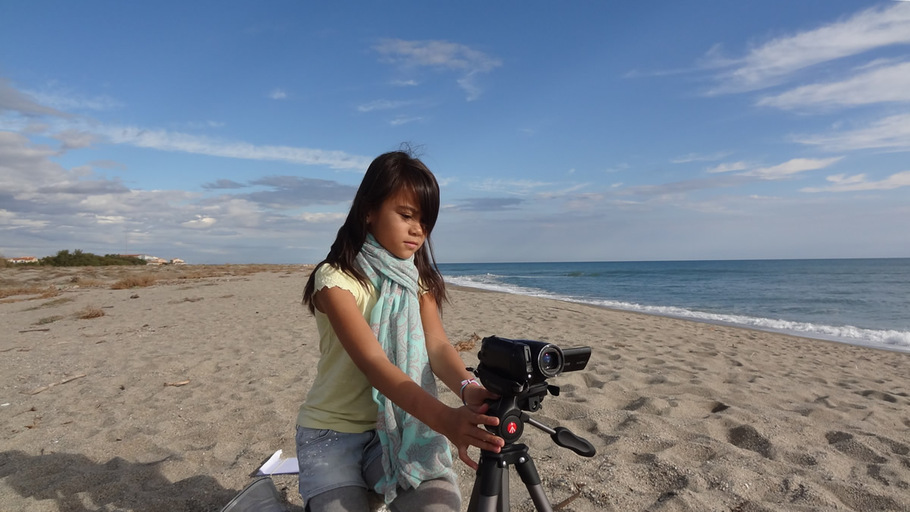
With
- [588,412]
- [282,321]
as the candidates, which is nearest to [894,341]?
[588,412]

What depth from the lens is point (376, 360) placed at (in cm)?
156

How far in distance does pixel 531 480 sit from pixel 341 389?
0.84m

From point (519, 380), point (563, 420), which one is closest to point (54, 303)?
point (563, 420)

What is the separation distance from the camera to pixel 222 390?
4191 mm

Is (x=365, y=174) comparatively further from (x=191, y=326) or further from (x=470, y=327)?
(x=191, y=326)

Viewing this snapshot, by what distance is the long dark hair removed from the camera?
1.84 m


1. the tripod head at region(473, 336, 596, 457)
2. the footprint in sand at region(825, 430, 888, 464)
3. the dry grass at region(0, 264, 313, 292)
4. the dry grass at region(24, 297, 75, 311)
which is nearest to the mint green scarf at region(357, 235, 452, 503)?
the tripod head at region(473, 336, 596, 457)

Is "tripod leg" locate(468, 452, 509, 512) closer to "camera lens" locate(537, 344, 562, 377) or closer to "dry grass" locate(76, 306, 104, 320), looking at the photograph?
"camera lens" locate(537, 344, 562, 377)

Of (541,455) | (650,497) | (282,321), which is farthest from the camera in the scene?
(282,321)

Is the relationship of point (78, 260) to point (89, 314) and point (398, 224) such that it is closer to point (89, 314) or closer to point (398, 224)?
point (89, 314)

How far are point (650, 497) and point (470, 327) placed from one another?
5.11 m

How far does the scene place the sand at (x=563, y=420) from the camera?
241 centimetres

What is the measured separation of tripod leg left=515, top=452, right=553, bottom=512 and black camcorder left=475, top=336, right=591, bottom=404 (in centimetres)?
21

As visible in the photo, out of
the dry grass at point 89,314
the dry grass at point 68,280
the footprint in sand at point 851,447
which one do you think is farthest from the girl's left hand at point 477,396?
the dry grass at point 68,280
